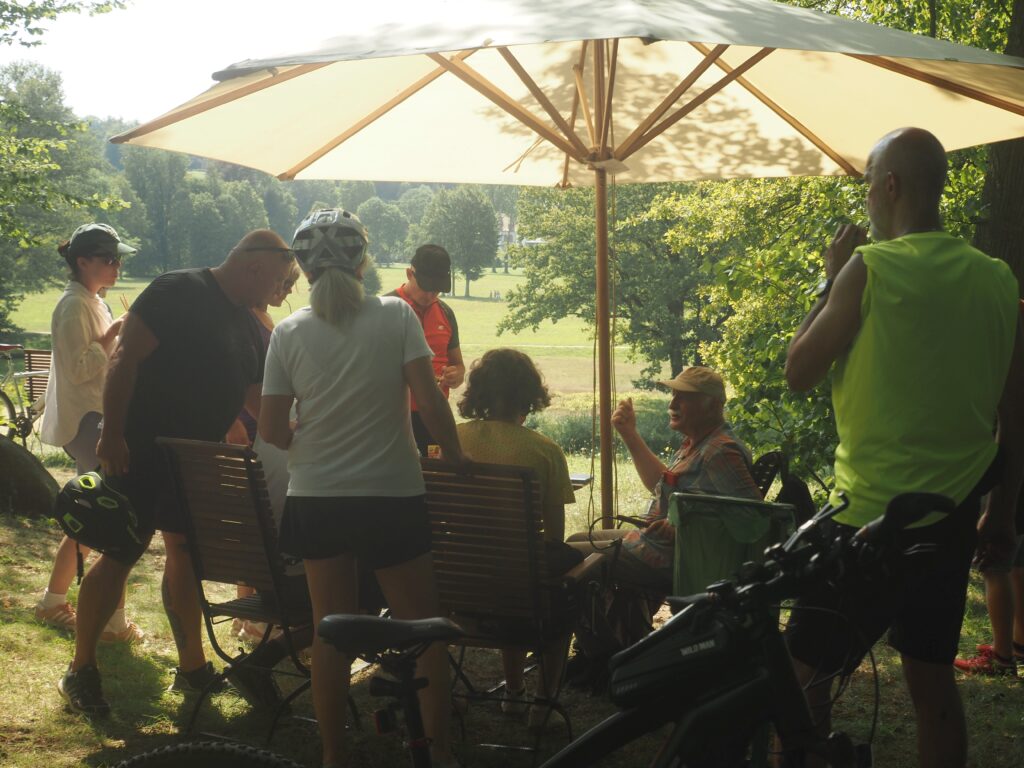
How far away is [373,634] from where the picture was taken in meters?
2.01

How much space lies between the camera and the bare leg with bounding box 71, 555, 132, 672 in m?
4.11

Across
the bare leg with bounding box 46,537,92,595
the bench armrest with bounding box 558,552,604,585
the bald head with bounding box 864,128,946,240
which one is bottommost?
the bare leg with bounding box 46,537,92,595

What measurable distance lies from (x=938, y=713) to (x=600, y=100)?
10.3 ft

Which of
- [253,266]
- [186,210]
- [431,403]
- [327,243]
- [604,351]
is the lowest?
[186,210]

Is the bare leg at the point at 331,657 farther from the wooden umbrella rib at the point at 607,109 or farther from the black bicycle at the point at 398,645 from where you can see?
the wooden umbrella rib at the point at 607,109

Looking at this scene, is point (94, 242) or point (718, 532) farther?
point (94, 242)

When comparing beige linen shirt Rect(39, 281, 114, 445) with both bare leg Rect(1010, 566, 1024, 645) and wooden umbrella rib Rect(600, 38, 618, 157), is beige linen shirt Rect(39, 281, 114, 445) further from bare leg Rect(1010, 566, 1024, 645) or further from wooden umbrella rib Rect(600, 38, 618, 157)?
bare leg Rect(1010, 566, 1024, 645)

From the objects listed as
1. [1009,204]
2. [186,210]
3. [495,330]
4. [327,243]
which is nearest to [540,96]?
[327,243]

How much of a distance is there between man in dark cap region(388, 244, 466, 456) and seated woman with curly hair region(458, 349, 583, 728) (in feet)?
5.58

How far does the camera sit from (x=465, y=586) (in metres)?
3.65

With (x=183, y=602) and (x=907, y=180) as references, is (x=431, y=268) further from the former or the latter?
(x=907, y=180)

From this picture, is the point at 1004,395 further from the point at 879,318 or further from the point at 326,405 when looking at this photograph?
the point at 326,405

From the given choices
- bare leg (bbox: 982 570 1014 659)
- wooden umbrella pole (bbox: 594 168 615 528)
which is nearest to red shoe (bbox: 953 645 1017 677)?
bare leg (bbox: 982 570 1014 659)

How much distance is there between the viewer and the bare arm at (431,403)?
10.3 ft
